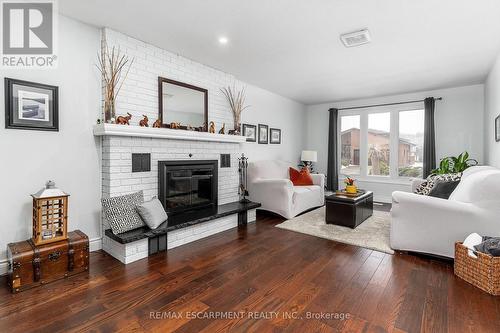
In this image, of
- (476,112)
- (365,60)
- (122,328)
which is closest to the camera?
(122,328)

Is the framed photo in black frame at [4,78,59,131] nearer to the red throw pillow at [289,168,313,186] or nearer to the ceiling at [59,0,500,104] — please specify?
the ceiling at [59,0,500,104]

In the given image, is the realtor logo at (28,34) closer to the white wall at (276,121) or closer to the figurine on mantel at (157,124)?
the figurine on mantel at (157,124)

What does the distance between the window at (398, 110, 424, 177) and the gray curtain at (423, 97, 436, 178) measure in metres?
0.25

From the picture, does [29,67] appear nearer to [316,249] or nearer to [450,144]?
[316,249]

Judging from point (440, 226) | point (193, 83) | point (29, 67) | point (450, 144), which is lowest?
point (440, 226)

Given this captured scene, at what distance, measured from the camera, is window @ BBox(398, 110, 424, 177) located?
18.1 feet

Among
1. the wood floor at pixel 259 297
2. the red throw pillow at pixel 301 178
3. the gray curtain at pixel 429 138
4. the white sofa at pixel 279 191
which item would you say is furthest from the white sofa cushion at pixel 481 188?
the gray curtain at pixel 429 138

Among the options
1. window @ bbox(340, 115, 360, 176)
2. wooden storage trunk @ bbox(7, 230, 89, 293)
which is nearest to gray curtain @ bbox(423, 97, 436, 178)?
window @ bbox(340, 115, 360, 176)

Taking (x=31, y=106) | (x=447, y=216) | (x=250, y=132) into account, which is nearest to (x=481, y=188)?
(x=447, y=216)

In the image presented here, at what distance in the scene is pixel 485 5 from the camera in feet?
7.62

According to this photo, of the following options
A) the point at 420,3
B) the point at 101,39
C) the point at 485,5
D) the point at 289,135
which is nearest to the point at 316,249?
the point at 420,3

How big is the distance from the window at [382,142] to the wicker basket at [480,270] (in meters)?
3.78

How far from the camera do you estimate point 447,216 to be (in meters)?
2.54

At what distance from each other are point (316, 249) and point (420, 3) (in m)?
2.65
